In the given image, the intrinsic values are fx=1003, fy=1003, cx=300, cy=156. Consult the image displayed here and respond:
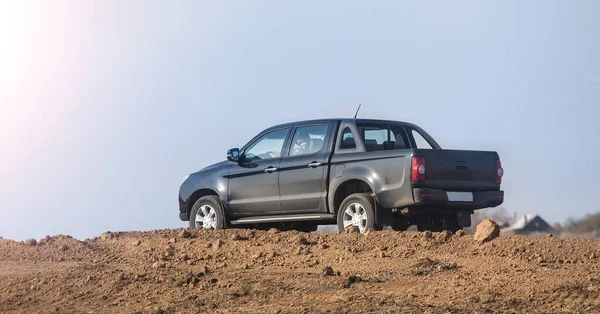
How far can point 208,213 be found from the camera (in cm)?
1606

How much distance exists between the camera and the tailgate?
13.3 meters

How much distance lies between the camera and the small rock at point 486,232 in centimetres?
1238

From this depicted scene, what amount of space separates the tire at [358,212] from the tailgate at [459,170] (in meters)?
0.80

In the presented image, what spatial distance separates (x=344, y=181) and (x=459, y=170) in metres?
1.58

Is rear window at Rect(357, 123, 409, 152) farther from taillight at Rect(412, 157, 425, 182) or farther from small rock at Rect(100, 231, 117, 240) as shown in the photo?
small rock at Rect(100, 231, 117, 240)

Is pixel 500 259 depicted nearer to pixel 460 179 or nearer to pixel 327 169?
pixel 460 179

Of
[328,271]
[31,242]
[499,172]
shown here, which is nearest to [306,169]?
[499,172]

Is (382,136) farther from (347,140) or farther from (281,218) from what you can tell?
(281,218)

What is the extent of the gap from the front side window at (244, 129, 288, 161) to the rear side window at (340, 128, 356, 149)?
4.03 feet

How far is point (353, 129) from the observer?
1423cm

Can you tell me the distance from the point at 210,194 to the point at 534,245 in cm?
598

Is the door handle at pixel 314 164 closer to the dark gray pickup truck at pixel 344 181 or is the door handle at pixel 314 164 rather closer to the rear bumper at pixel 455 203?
the dark gray pickup truck at pixel 344 181

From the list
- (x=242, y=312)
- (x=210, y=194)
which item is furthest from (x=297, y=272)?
(x=210, y=194)

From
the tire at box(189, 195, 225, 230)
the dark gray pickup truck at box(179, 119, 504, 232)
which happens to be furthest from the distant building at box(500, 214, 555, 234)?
the tire at box(189, 195, 225, 230)
